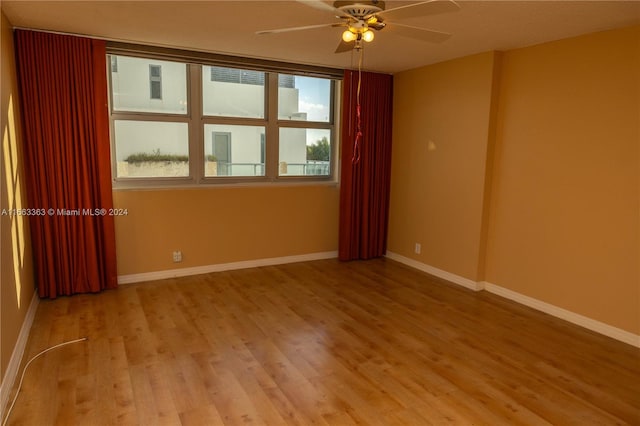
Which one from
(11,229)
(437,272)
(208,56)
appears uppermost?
(208,56)

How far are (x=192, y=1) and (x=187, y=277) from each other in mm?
2823

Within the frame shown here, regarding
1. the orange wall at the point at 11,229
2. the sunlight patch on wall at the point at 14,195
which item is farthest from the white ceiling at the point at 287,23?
the sunlight patch on wall at the point at 14,195

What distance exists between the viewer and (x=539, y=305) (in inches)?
154

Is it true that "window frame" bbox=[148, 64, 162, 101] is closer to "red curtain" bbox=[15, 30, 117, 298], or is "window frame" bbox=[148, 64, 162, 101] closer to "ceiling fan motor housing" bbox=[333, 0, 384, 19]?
"red curtain" bbox=[15, 30, 117, 298]

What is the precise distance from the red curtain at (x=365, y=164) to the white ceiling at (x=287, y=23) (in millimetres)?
930

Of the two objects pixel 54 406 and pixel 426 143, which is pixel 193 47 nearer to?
pixel 426 143

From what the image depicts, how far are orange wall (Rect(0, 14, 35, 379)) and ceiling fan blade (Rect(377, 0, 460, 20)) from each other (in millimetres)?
2465

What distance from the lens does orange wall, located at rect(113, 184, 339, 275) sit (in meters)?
4.35

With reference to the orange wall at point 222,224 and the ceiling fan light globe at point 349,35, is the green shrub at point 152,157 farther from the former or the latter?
the ceiling fan light globe at point 349,35

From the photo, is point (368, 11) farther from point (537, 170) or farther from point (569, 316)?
point (569, 316)

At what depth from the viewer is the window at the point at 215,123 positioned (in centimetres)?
429

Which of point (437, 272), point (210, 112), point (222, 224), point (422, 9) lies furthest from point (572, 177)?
point (210, 112)

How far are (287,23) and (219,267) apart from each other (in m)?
2.76

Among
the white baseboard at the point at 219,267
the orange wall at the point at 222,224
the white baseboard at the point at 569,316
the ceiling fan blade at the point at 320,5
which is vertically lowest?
the white baseboard at the point at 569,316
